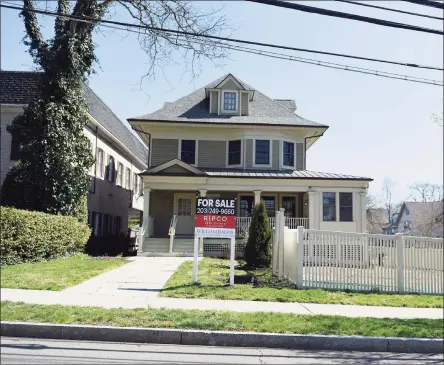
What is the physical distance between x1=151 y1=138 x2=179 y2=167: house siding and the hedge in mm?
7505

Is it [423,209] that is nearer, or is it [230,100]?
[230,100]

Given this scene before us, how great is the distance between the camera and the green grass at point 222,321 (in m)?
6.62

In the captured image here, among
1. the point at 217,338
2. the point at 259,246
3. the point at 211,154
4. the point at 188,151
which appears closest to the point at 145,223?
the point at 188,151

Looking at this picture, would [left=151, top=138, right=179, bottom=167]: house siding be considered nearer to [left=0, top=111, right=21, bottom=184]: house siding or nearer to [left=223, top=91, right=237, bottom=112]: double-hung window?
[left=223, top=91, right=237, bottom=112]: double-hung window

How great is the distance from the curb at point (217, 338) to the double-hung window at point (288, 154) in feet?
56.5

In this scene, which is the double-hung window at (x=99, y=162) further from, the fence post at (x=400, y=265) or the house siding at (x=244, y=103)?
the fence post at (x=400, y=265)

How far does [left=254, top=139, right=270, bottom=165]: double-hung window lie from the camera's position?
2317 cm

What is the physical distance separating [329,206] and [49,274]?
14518mm

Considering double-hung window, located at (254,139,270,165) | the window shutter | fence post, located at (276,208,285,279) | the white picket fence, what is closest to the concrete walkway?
the white picket fence

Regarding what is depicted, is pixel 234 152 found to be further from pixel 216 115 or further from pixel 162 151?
pixel 162 151

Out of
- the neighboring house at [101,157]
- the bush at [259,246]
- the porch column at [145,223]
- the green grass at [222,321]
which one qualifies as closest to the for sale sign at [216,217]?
the bush at [259,246]

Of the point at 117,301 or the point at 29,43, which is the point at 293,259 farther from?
the point at 29,43

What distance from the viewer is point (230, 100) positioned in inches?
951

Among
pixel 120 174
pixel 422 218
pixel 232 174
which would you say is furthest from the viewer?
pixel 422 218
